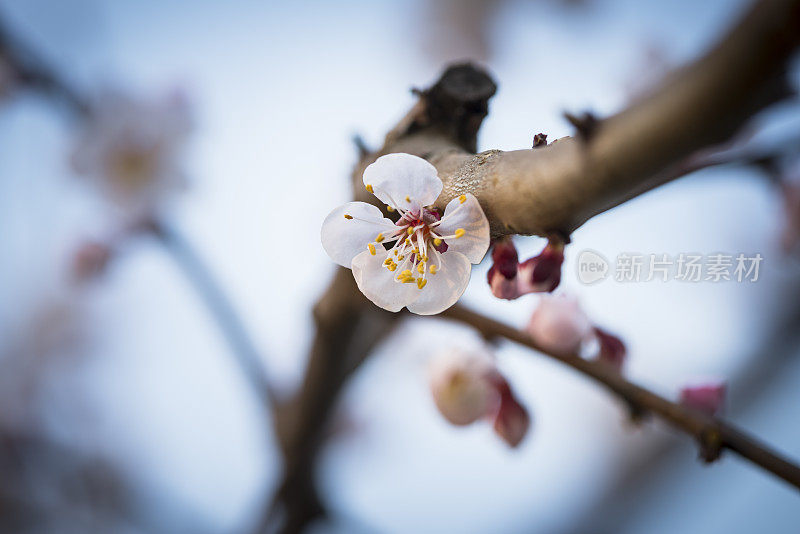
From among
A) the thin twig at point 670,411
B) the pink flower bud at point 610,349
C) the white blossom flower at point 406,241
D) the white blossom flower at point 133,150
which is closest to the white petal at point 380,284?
the white blossom flower at point 406,241

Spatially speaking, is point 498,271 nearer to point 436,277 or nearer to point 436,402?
point 436,277

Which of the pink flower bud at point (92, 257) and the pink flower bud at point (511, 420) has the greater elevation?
the pink flower bud at point (92, 257)

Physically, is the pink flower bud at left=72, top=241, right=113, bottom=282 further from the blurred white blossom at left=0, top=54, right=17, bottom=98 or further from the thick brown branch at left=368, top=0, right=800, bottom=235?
the thick brown branch at left=368, top=0, right=800, bottom=235

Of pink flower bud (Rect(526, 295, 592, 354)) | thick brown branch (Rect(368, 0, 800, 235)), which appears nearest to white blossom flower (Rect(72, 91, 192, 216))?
pink flower bud (Rect(526, 295, 592, 354))

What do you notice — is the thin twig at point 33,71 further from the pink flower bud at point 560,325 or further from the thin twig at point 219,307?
the pink flower bud at point 560,325

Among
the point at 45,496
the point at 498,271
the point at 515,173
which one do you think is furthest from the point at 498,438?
the point at 45,496
